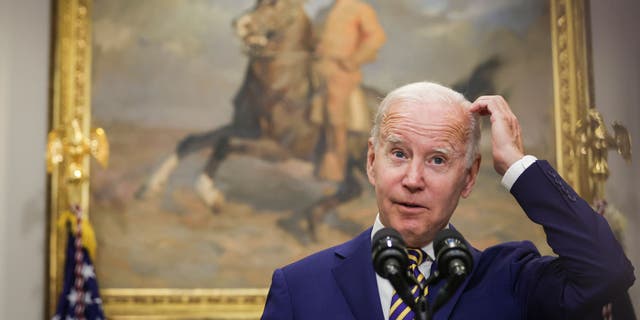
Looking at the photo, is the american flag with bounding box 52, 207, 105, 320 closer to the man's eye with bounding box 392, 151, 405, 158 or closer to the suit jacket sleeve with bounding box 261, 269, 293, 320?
the suit jacket sleeve with bounding box 261, 269, 293, 320

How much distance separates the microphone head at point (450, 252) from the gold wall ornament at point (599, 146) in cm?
384

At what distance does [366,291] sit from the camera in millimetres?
2328

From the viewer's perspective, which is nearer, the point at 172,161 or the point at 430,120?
the point at 430,120

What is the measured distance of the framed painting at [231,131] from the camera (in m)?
5.54

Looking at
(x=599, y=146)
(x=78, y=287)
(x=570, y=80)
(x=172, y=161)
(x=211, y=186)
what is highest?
(x=570, y=80)

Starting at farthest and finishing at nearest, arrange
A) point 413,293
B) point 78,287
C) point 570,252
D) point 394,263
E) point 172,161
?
point 172,161 → point 78,287 → point 413,293 → point 570,252 → point 394,263

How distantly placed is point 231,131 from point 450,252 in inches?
157

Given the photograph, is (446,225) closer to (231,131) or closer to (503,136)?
(503,136)

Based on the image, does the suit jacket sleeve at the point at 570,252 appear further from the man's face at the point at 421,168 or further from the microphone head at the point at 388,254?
the microphone head at the point at 388,254

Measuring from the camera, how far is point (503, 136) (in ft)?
7.43

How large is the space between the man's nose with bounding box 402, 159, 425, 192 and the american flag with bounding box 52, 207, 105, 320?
3591 mm

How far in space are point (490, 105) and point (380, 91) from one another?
344 cm

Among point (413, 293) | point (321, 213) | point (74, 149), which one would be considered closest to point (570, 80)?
point (321, 213)

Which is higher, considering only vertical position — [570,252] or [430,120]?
[430,120]
